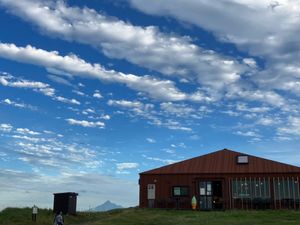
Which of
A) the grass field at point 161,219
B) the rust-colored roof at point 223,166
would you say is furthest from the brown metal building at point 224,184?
the grass field at point 161,219

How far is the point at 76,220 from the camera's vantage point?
34625 millimetres

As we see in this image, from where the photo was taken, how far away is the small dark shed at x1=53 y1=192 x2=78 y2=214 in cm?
3544

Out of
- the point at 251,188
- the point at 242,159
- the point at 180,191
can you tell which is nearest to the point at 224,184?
the point at 251,188

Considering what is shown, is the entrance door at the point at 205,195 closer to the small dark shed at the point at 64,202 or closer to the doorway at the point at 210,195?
the doorway at the point at 210,195

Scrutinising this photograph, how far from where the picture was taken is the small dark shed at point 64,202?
35.4m

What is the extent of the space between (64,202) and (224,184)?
16.4 meters

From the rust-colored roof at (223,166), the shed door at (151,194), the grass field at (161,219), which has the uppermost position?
the rust-colored roof at (223,166)

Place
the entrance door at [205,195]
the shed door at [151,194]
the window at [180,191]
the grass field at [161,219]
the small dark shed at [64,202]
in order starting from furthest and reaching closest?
the shed door at [151,194] < the window at [180,191] < the entrance door at [205,195] < the small dark shed at [64,202] < the grass field at [161,219]

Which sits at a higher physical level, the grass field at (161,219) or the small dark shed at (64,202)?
the small dark shed at (64,202)

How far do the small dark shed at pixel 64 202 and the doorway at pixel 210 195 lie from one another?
45.8 ft

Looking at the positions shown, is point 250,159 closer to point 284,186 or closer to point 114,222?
point 284,186

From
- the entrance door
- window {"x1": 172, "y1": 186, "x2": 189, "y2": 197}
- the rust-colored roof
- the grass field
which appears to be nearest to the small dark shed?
the grass field

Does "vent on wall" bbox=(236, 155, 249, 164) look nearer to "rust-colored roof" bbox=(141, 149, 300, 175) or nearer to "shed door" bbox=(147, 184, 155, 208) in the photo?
"rust-colored roof" bbox=(141, 149, 300, 175)

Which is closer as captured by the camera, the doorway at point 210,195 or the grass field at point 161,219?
the grass field at point 161,219
